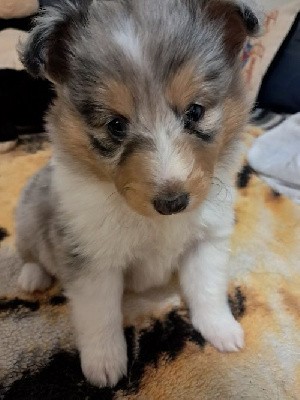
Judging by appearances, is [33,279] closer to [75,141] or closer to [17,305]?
[17,305]

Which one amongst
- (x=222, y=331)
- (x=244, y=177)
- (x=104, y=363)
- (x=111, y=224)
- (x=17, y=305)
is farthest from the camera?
(x=244, y=177)

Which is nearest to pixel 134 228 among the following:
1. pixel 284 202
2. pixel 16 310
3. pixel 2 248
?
pixel 16 310

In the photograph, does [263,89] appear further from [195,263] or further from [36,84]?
[195,263]

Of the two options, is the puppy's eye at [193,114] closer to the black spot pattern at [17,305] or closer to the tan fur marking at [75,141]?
the tan fur marking at [75,141]

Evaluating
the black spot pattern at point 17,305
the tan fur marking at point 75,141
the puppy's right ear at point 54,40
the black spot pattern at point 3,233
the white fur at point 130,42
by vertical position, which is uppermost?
the white fur at point 130,42

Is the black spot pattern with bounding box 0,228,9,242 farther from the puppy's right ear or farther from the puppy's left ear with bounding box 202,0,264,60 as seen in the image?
the puppy's left ear with bounding box 202,0,264,60

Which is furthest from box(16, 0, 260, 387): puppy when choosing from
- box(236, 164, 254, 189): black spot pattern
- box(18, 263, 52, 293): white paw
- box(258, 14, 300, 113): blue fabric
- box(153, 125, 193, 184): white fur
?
box(258, 14, 300, 113): blue fabric

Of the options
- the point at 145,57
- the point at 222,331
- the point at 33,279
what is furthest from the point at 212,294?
the point at 145,57

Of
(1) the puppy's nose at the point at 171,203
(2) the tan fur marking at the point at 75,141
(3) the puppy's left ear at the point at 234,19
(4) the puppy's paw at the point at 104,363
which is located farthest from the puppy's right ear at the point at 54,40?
Answer: (4) the puppy's paw at the point at 104,363
